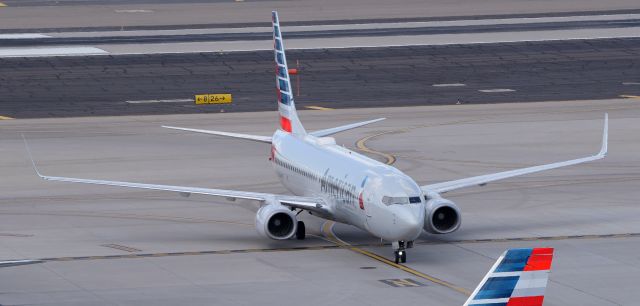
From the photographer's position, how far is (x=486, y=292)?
26.5m

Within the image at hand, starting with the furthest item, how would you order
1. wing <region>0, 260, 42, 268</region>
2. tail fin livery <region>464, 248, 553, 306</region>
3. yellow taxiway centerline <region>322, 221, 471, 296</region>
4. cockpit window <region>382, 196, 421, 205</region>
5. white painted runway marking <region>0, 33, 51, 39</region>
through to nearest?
white painted runway marking <region>0, 33, 51, 39</region> → wing <region>0, 260, 42, 268</region> → cockpit window <region>382, 196, 421, 205</region> → yellow taxiway centerline <region>322, 221, 471, 296</region> → tail fin livery <region>464, 248, 553, 306</region>

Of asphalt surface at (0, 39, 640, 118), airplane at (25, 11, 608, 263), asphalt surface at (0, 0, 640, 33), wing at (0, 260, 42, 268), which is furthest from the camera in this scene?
asphalt surface at (0, 0, 640, 33)

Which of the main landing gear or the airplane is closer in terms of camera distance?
Answer: the airplane

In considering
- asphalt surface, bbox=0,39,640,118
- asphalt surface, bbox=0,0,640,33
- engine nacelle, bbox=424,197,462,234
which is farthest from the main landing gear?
asphalt surface, bbox=0,0,640,33

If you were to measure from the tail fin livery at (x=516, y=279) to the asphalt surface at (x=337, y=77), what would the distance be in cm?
6757

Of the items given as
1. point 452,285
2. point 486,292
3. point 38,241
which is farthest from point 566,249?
point 486,292

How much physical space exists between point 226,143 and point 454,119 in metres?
16.8

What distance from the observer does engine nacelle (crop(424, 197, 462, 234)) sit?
1932 inches

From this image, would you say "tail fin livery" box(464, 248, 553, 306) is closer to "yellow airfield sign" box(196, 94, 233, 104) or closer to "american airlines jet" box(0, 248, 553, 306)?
"american airlines jet" box(0, 248, 553, 306)

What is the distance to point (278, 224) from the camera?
49938mm

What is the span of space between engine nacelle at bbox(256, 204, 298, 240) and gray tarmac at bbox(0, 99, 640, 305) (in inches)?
28.9

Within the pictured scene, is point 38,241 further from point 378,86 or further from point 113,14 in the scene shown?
point 113,14

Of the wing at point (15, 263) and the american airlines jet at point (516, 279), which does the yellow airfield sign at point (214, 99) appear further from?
the american airlines jet at point (516, 279)

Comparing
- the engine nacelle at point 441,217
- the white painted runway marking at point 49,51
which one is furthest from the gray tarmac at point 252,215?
the white painted runway marking at point 49,51
